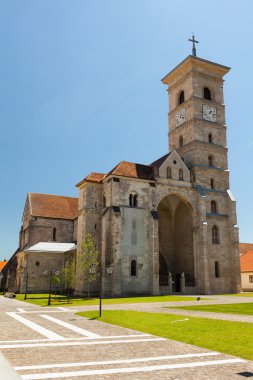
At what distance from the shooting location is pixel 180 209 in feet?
164

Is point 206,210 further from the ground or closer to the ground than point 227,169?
closer to the ground

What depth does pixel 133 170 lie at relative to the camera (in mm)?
44875

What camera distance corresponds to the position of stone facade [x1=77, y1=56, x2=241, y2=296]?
40.6 metres

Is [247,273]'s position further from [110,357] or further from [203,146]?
[110,357]

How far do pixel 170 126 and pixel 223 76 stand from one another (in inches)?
446

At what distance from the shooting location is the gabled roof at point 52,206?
188ft

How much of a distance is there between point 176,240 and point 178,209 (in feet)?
14.6

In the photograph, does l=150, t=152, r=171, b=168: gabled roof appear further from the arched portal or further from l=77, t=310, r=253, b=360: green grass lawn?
l=77, t=310, r=253, b=360: green grass lawn

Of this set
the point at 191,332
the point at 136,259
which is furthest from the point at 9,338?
the point at 136,259

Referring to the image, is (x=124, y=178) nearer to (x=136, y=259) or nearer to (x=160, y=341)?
(x=136, y=259)

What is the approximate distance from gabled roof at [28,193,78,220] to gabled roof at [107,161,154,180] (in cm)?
1670

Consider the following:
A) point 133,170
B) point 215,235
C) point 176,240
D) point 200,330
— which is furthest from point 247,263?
point 200,330

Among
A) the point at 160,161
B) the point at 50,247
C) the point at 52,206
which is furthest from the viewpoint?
the point at 52,206

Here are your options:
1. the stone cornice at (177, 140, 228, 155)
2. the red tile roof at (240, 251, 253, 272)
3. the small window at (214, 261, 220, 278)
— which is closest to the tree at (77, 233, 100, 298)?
the small window at (214, 261, 220, 278)
